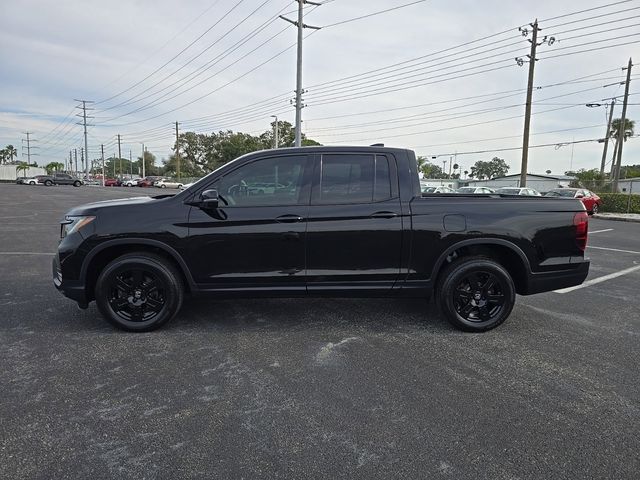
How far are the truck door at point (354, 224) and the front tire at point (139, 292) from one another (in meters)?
1.38

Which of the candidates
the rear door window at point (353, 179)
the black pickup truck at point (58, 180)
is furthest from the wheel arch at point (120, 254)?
the black pickup truck at point (58, 180)

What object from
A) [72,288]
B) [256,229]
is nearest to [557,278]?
[256,229]

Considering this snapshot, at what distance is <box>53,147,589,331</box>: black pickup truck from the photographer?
4184 millimetres

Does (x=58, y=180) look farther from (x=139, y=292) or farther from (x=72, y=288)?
(x=139, y=292)

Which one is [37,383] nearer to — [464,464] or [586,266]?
[464,464]

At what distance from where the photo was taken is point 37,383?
323 centimetres

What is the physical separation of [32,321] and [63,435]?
2.50m

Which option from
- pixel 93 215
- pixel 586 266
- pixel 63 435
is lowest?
pixel 63 435

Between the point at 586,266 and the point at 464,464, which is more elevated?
the point at 586,266

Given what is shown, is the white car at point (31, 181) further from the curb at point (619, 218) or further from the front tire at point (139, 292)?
the front tire at point (139, 292)

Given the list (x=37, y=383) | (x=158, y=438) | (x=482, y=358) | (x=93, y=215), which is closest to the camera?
(x=158, y=438)

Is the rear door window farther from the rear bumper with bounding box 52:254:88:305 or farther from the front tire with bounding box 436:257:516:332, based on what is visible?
the rear bumper with bounding box 52:254:88:305

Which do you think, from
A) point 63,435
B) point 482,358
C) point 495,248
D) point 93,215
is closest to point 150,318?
point 93,215

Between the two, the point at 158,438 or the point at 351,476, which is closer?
the point at 351,476
